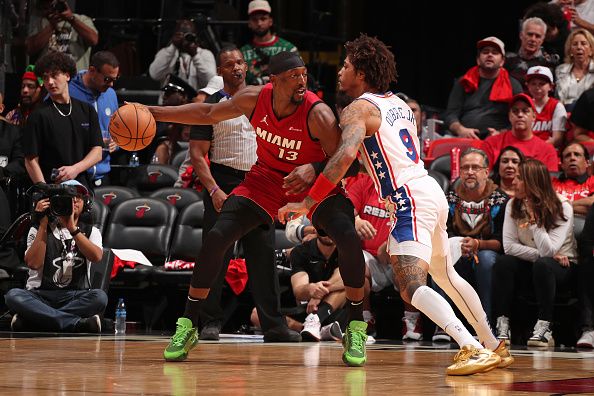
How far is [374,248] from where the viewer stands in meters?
9.25

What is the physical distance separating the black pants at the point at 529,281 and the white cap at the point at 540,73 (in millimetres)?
2451

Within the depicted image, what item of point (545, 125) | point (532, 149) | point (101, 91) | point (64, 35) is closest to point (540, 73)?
point (545, 125)

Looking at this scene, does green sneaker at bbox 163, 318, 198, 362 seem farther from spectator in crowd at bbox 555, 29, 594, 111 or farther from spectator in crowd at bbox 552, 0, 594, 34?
spectator in crowd at bbox 552, 0, 594, 34

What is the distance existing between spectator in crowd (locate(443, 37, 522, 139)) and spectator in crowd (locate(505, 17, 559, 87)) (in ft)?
0.72

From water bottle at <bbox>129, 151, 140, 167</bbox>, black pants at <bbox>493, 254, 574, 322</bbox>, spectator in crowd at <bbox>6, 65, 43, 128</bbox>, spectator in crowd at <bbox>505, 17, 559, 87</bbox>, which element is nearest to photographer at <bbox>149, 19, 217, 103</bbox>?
water bottle at <bbox>129, 151, 140, 167</bbox>

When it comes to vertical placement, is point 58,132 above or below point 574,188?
above

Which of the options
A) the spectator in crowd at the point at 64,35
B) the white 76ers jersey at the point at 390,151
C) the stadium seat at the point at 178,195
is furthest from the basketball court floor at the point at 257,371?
the spectator in crowd at the point at 64,35

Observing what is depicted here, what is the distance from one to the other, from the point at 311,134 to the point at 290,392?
210 cm

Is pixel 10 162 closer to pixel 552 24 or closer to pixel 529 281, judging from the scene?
pixel 529 281

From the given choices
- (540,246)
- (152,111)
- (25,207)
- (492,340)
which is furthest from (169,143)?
(492,340)

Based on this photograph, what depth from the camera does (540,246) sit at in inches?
347

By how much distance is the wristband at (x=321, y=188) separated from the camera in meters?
5.79

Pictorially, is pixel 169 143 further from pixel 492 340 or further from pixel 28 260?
pixel 492 340

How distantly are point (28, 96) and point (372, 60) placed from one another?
18.2 ft
